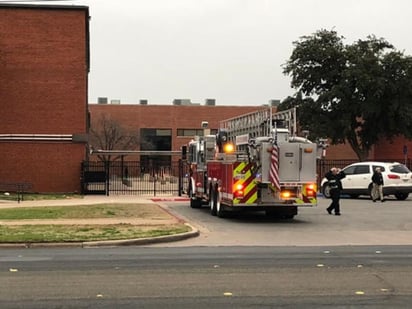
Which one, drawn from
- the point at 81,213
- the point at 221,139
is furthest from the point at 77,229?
the point at 221,139

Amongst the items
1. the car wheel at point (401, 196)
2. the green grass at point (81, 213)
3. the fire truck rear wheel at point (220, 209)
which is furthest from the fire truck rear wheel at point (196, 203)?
the car wheel at point (401, 196)

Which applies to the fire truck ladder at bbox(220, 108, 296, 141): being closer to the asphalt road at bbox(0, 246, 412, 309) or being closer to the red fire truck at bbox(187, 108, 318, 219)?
the red fire truck at bbox(187, 108, 318, 219)

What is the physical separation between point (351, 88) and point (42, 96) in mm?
22349

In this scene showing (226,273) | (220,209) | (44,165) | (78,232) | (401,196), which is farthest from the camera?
(44,165)

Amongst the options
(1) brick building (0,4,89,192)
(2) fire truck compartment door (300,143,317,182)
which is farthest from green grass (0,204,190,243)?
(1) brick building (0,4,89,192)

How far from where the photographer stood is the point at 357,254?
38.8ft

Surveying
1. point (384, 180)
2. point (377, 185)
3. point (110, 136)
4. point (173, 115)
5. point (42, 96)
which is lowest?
point (377, 185)

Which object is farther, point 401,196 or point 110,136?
point 110,136

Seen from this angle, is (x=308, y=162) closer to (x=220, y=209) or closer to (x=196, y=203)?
(x=220, y=209)

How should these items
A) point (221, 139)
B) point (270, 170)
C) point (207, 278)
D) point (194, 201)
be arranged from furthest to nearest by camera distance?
point (194, 201) → point (221, 139) → point (270, 170) → point (207, 278)

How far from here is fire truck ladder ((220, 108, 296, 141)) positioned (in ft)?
62.8

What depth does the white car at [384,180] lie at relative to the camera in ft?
91.8

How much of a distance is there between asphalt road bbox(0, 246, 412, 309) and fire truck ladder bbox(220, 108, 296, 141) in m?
7.04

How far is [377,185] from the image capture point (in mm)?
27453
